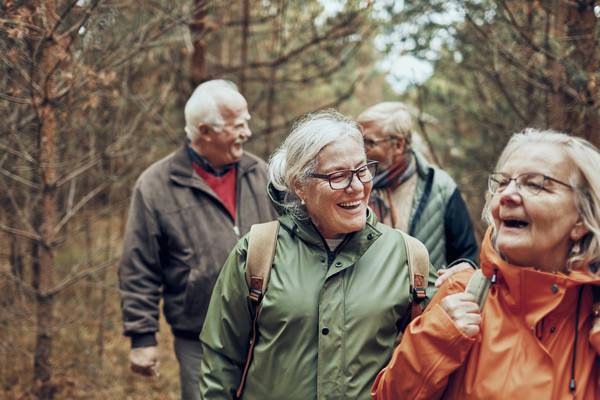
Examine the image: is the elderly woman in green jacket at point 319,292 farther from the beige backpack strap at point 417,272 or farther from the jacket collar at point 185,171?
the jacket collar at point 185,171

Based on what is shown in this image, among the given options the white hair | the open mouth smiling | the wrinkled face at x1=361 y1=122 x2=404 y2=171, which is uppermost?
the white hair

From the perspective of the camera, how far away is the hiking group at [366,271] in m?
2.26

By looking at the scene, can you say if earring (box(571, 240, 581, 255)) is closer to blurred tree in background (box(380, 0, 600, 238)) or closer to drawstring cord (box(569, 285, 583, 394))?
drawstring cord (box(569, 285, 583, 394))

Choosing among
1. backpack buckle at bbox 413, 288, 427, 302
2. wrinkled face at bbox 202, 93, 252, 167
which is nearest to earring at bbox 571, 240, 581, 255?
backpack buckle at bbox 413, 288, 427, 302

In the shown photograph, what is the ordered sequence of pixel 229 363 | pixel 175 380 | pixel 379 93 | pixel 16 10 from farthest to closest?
pixel 379 93 < pixel 175 380 < pixel 16 10 < pixel 229 363

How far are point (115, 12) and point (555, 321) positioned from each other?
4.22 meters

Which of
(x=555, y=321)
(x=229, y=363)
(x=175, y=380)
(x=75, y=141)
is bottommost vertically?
(x=175, y=380)

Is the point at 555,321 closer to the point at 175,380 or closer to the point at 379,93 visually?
the point at 175,380

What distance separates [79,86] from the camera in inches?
201

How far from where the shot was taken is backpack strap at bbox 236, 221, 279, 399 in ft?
9.68

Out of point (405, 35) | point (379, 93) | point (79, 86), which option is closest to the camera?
point (79, 86)

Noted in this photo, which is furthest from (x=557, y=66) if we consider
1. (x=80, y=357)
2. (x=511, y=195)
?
(x=80, y=357)

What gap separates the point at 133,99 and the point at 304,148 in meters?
4.24

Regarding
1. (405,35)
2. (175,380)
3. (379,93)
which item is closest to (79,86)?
(405,35)
